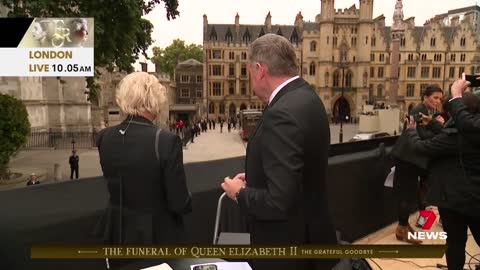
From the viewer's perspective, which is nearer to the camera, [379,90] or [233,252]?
[233,252]

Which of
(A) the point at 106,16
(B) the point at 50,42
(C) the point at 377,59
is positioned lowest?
(B) the point at 50,42

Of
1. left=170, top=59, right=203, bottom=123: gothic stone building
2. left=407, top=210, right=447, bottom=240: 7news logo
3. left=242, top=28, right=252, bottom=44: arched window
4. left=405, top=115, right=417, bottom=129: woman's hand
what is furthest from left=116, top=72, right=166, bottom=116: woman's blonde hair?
left=242, top=28, right=252, bottom=44: arched window

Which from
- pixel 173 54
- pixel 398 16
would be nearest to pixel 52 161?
pixel 398 16

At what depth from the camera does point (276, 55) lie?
194 centimetres

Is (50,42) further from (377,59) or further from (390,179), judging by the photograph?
(377,59)

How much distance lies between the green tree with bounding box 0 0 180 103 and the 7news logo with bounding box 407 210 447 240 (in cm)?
1023

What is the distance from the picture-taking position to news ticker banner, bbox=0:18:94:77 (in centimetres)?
1188

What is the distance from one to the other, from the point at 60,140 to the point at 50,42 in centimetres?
1294

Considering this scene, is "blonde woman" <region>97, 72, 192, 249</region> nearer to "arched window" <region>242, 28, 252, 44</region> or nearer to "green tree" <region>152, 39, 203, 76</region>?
"arched window" <region>242, 28, 252, 44</region>

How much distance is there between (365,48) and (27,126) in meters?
63.3

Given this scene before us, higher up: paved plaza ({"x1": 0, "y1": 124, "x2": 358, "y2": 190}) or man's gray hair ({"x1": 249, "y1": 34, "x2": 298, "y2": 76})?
man's gray hair ({"x1": 249, "y1": 34, "x2": 298, "y2": 76})

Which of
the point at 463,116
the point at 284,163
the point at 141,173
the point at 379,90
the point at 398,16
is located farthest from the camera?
the point at 379,90

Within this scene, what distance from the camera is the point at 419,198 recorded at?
18.9 ft

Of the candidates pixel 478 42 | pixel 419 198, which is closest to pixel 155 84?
pixel 419 198
